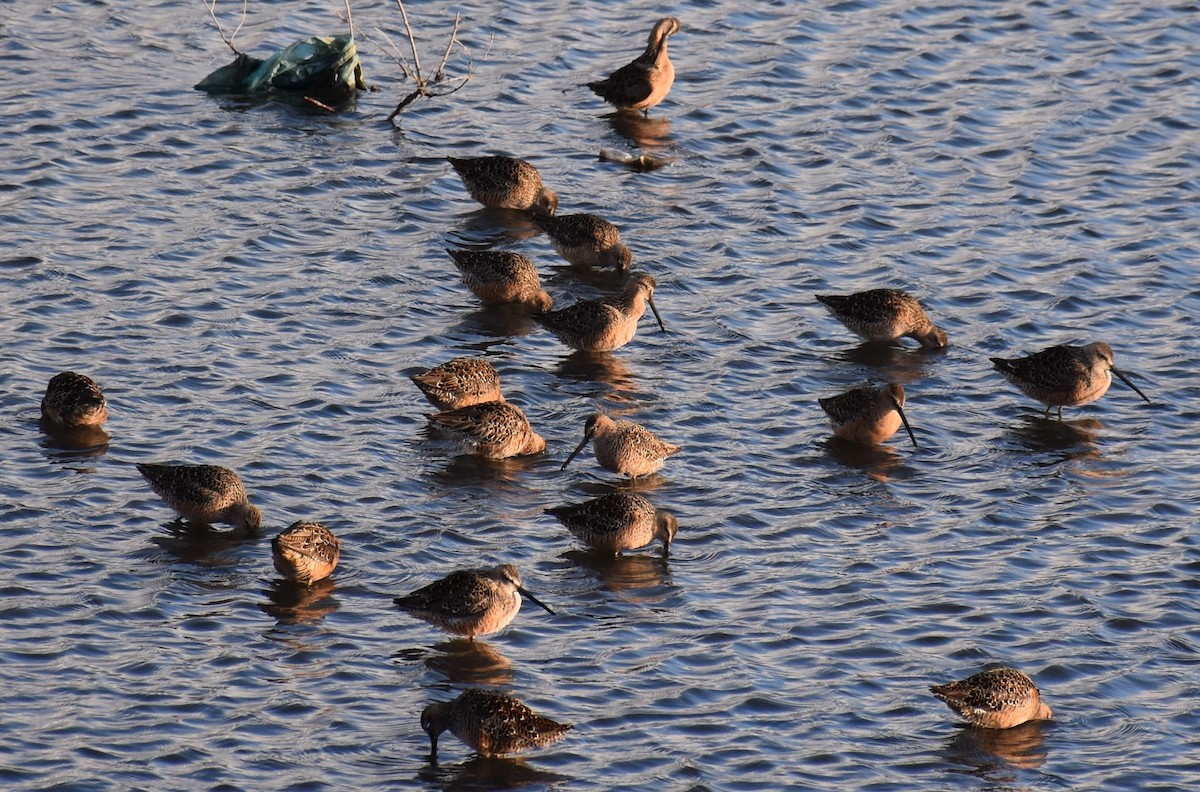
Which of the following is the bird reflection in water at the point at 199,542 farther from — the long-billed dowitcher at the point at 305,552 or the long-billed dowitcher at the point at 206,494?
the long-billed dowitcher at the point at 305,552

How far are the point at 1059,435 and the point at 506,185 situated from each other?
6.19 meters

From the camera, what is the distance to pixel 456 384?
1405 cm

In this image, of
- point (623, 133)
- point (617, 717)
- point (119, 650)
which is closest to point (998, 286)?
point (623, 133)

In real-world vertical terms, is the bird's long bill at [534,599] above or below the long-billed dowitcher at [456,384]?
below

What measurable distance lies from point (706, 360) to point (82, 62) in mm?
9161

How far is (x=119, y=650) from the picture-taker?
10750mm

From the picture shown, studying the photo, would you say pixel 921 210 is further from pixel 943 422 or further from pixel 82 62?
pixel 82 62

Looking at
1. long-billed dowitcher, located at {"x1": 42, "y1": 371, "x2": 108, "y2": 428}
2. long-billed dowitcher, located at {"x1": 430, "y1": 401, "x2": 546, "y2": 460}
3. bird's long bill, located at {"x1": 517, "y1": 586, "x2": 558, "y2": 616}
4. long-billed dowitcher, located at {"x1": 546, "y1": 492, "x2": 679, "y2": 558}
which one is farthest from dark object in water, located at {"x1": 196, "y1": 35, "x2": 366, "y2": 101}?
bird's long bill, located at {"x1": 517, "y1": 586, "x2": 558, "y2": 616}

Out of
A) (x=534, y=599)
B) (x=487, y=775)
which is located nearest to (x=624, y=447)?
(x=534, y=599)

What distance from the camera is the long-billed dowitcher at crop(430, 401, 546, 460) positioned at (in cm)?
1338

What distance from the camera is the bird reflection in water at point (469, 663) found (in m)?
10.9

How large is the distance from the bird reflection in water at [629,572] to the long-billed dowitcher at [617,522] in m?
0.09

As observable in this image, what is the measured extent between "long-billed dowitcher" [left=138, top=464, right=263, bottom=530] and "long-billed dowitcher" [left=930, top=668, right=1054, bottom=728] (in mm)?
4796

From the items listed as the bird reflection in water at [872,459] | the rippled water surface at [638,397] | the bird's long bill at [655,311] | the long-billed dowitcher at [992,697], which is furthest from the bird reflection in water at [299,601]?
the bird's long bill at [655,311]
